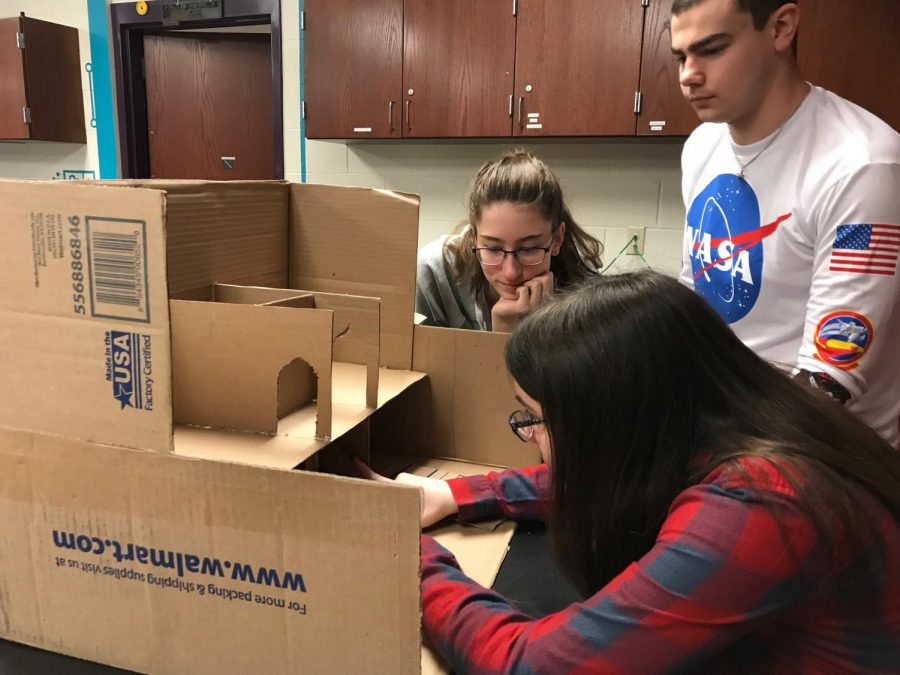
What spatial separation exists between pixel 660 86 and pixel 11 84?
→ 2855 millimetres

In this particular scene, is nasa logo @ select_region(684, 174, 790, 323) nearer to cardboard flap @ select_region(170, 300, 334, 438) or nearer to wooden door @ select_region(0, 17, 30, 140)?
cardboard flap @ select_region(170, 300, 334, 438)

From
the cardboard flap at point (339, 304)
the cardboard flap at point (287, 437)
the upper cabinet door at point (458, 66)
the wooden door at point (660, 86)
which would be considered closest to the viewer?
the cardboard flap at point (287, 437)

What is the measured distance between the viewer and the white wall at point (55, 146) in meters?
3.37

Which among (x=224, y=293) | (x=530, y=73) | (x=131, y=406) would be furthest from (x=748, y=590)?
(x=530, y=73)

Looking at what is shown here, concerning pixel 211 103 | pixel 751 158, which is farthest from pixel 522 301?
pixel 211 103

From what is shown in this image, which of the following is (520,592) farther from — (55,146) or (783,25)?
(55,146)

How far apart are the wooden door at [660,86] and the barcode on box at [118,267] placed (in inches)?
79.0

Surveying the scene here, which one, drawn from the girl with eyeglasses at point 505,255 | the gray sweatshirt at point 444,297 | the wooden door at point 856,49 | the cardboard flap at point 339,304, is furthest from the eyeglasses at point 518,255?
the wooden door at point 856,49

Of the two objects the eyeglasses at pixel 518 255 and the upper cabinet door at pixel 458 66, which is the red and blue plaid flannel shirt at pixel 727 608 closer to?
the eyeglasses at pixel 518 255

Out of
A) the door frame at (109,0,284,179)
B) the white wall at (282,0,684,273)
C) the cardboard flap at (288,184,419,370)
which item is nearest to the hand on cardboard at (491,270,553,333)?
the cardboard flap at (288,184,419,370)

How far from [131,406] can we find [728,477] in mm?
589

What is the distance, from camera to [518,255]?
1.49 meters

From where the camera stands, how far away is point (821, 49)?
2.02 metres

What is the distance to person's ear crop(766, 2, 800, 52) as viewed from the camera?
125 cm
